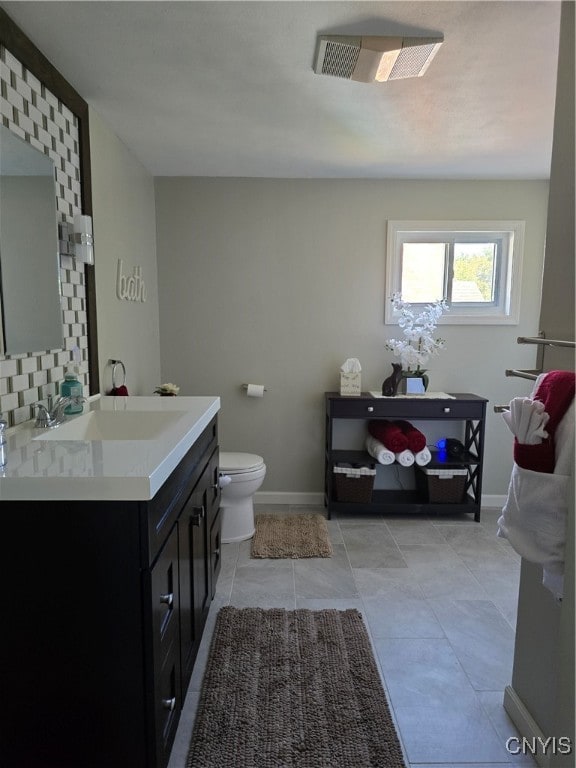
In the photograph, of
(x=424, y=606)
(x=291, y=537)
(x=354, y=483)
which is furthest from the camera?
(x=354, y=483)

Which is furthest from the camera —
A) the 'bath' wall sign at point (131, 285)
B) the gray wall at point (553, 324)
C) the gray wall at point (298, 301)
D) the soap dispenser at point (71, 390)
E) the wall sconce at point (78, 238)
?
the gray wall at point (298, 301)

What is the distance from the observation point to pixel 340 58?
5.98 feet

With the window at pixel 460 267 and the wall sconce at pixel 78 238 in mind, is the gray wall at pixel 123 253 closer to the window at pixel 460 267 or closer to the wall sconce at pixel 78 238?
the wall sconce at pixel 78 238

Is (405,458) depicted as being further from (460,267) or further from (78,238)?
(78,238)

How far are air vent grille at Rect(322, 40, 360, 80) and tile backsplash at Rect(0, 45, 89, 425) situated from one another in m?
1.05

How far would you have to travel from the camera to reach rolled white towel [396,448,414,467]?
10.8ft

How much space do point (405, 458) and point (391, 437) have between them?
0.53 ft

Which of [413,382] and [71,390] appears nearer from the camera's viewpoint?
[71,390]

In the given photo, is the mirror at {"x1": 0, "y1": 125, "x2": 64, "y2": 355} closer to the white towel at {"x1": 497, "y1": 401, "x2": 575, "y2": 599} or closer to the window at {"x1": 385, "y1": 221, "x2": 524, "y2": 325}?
the white towel at {"x1": 497, "y1": 401, "x2": 575, "y2": 599}

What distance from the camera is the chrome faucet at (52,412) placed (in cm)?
173

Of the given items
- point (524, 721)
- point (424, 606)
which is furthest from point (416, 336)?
point (524, 721)

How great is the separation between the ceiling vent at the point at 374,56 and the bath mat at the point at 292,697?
7.40 ft

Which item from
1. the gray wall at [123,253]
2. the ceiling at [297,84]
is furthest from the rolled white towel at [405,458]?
the ceiling at [297,84]

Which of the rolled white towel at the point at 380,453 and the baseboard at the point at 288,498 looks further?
the baseboard at the point at 288,498
